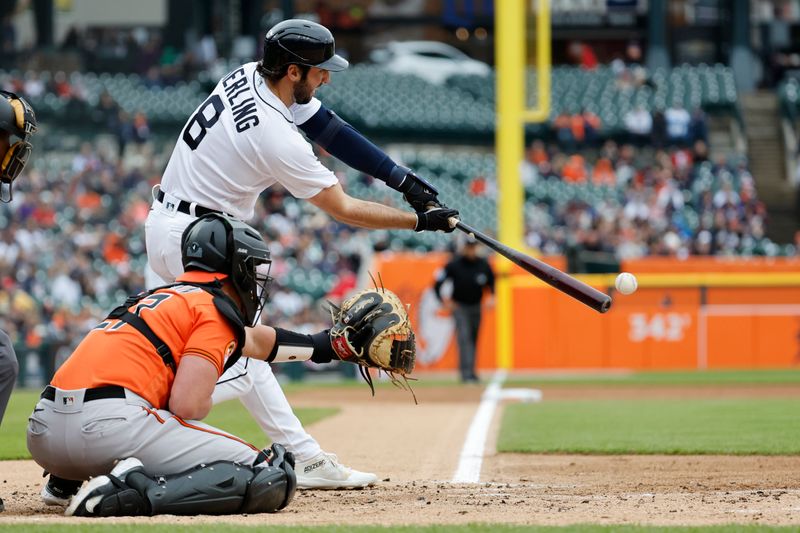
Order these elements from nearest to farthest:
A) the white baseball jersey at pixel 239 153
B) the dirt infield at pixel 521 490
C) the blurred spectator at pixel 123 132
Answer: the dirt infield at pixel 521 490
the white baseball jersey at pixel 239 153
the blurred spectator at pixel 123 132

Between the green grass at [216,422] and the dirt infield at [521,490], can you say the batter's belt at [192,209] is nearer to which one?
the dirt infield at [521,490]

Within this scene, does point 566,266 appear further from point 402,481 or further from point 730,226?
point 402,481

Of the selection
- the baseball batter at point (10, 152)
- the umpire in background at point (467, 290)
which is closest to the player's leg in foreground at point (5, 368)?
the baseball batter at point (10, 152)

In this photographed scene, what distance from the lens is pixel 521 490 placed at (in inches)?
216

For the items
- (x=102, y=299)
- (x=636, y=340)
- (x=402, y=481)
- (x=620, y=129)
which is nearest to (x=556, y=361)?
(x=636, y=340)

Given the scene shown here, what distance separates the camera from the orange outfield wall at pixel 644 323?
17.7 meters

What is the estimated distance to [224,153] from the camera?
17.1 ft

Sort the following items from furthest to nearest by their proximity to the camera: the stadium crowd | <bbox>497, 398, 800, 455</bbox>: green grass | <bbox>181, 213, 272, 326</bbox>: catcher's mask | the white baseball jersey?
1. the stadium crowd
2. <bbox>497, 398, 800, 455</bbox>: green grass
3. the white baseball jersey
4. <bbox>181, 213, 272, 326</bbox>: catcher's mask

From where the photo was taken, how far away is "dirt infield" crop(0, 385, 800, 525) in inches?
177

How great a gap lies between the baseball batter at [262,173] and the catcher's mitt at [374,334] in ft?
1.37

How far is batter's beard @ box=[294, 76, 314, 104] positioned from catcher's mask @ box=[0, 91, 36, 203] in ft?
3.72

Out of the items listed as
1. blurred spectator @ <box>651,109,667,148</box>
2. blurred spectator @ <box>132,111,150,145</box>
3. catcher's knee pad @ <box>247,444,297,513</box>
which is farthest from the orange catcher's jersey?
blurred spectator @ <box>651,109,667,148</box>

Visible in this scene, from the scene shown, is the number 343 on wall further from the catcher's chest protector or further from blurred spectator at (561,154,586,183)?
the catcher's chest protector

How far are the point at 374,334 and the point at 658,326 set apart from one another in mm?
→ 13421
